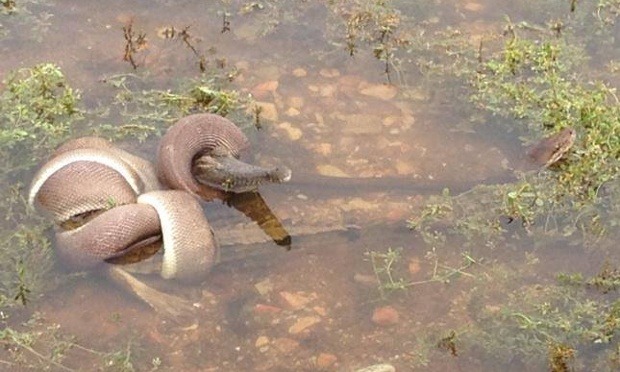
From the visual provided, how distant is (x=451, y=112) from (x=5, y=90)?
366cm

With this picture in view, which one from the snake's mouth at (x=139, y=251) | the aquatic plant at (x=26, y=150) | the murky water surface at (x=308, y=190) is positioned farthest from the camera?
the snake's mouth at (x=139, y=251)

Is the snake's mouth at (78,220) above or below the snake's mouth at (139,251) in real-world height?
above

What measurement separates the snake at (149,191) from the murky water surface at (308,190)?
19 centimetres

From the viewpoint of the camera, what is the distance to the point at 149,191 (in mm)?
6500

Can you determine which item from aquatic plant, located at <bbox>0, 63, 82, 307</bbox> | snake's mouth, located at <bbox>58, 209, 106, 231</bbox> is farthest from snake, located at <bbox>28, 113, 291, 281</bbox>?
aquatic plant, located at <bbox>0, 63, 82, 307</bbox>

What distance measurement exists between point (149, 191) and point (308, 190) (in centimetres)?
119

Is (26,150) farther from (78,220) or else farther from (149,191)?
(149,191)

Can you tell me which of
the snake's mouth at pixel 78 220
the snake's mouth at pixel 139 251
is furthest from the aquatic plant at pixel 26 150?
the snake's mouth at pixel 139 251

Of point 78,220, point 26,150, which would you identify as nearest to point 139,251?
point 78,220

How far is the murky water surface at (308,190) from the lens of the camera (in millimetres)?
5762

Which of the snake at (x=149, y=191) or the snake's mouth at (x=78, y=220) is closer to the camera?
the snake at (x=149, y=191)

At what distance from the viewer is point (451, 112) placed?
7441 millimetres

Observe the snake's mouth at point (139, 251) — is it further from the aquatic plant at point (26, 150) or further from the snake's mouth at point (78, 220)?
the aquatic plant at point (26, 150)

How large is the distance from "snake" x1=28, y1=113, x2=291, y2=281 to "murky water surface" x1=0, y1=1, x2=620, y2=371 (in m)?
0.19
